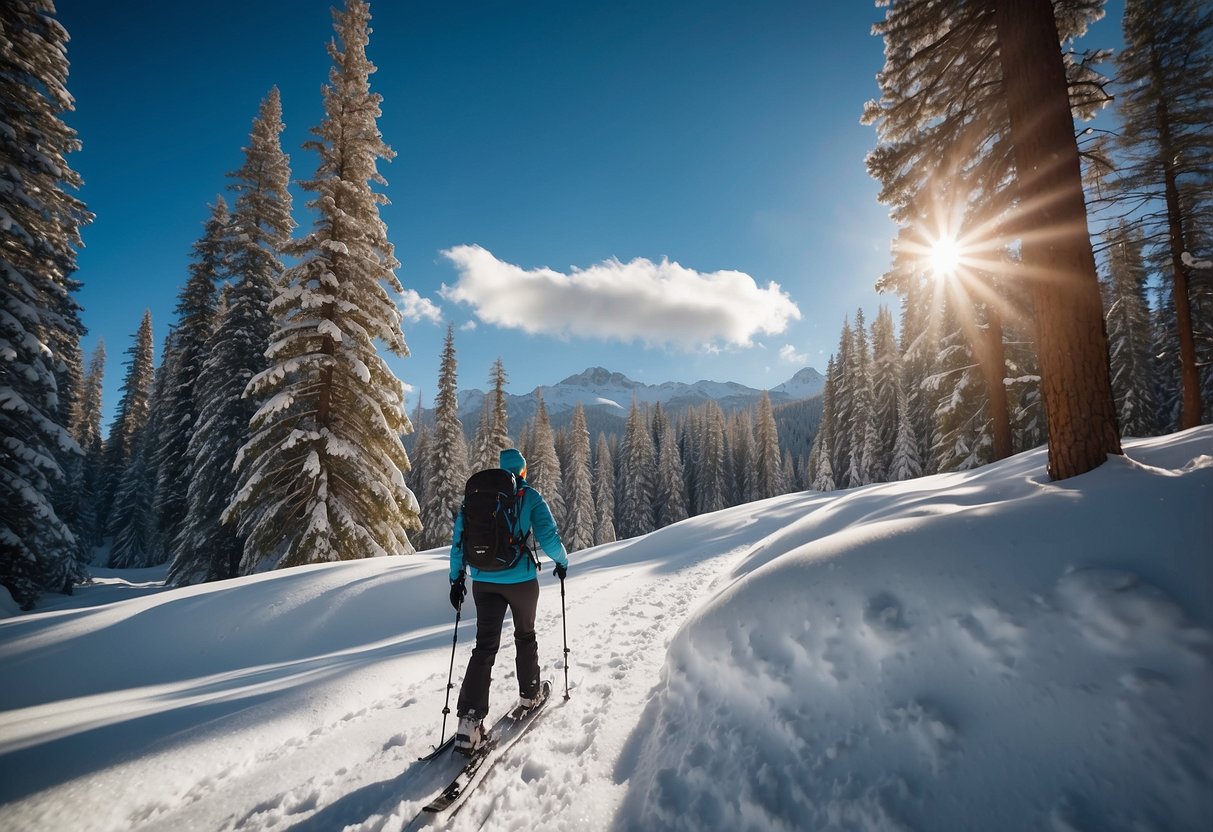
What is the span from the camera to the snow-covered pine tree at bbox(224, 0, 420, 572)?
37.6 feet

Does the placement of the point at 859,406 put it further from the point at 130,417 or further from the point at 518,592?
the point at 130,417

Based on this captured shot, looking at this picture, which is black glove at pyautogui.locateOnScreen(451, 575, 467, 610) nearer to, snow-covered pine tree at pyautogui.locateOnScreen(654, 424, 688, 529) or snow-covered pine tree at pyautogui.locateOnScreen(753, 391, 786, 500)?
snow-covered pine tree at pyautogui.locateOnScreen(654, 424, 688, 529)

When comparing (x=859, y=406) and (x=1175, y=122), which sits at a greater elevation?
(x=1175, y=122)

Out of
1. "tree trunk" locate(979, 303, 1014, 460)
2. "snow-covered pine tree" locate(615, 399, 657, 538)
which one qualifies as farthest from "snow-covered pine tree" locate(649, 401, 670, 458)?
"tree trunk" locate(979, 303, 1014, 460)

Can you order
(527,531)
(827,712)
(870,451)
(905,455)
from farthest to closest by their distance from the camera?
1. (870,451)
2. (905,455)
3. (527,531)
4. (827,712)

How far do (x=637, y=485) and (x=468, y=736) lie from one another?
4772 centimetres

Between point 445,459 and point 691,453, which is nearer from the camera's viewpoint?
point 445,459

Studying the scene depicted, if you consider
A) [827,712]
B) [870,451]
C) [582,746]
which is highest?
[870,451]

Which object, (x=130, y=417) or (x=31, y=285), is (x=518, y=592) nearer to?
(x=31, y=285)

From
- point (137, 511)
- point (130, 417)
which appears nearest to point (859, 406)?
point (137, 511)

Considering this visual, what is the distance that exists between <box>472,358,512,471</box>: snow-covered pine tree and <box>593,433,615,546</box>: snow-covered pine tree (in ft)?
59.2

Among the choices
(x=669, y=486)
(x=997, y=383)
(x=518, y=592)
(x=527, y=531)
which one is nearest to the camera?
(x=518, y=592)

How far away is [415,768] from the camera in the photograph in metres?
3.55

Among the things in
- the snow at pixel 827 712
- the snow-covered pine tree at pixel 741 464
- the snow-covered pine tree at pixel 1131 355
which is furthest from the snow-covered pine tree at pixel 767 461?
the snow at pixel 827 712
